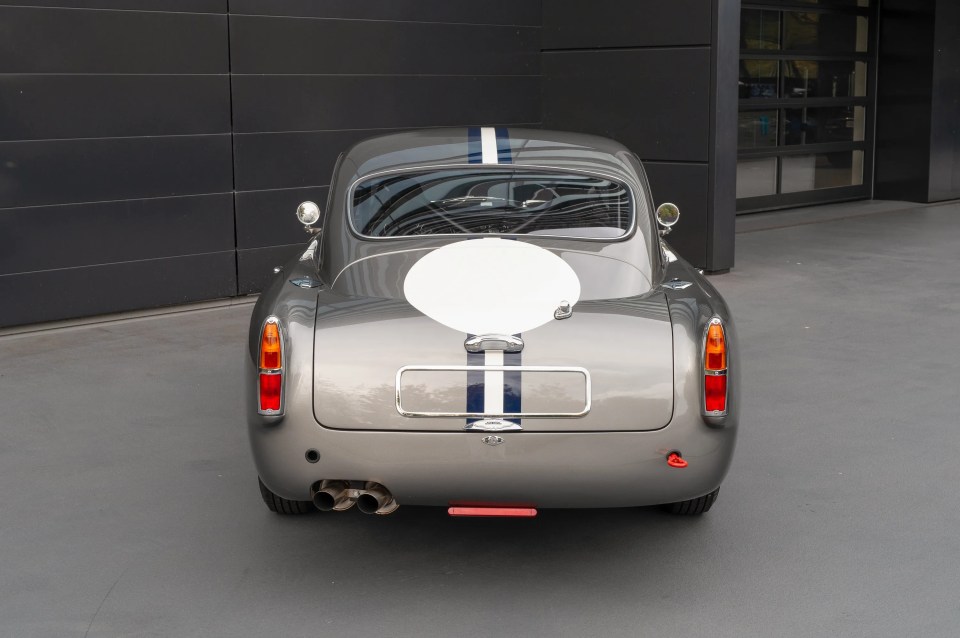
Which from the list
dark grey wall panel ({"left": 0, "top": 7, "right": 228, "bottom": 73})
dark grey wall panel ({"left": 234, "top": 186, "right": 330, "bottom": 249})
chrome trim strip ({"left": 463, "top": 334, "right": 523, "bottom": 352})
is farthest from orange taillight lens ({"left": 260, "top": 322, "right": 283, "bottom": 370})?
dark grey wall panel ({"left": 234, "top": 186, "right": 330, "bottom": 249})

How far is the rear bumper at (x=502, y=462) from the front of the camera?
3.63 meters

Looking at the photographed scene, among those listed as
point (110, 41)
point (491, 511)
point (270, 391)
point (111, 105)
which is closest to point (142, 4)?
point (110, 41)

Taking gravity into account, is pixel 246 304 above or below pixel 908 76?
below

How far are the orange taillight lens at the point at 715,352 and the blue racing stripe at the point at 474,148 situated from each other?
4.73 feet

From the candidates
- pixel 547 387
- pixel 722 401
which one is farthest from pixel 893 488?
pixel 547 387

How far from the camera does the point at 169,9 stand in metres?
8.44

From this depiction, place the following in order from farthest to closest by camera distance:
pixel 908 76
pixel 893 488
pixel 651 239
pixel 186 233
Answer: pixel 908 76, pixel 186 233, pixel 893 488, pixel 651 239

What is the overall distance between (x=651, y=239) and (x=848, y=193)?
1300 cm

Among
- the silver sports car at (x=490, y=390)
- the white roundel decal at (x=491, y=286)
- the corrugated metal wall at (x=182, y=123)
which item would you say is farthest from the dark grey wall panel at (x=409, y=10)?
the silver sports car at (x=490, y=390)

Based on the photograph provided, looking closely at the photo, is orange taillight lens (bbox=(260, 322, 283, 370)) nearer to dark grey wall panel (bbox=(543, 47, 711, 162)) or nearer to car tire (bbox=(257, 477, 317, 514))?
car tire (bbox=(257, 477, 317, 514))

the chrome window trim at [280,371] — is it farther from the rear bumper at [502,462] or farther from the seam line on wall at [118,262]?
the seam line on wall at [118,262]

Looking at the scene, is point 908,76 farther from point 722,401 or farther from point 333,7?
point 722,401

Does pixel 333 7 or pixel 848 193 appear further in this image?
pixel 848 193

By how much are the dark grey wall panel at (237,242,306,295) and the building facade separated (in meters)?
0.01
